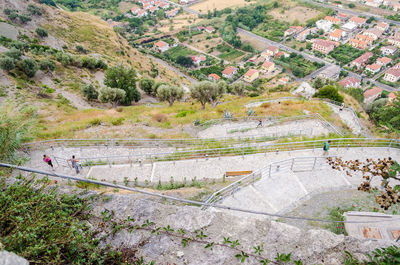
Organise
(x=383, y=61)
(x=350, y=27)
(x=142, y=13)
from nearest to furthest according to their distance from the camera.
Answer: (x=383, y=61) → (x=350, y=27) → (x=142, y=13)

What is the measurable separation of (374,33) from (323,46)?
21030mm

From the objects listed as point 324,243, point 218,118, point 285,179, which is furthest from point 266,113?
point 324,243

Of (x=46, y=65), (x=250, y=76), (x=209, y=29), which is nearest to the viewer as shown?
(x=46, y=65)

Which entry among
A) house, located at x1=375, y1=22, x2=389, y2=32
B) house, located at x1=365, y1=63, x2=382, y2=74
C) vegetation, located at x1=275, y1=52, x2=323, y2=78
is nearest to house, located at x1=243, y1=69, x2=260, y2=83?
vegetation, located at x1=275, y1=52, x2=323, y2=78

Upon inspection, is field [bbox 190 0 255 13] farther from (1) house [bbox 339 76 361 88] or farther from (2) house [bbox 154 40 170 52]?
(1) house [bbox 339 76 361 88]

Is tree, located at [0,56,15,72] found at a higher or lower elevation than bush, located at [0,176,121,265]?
lower

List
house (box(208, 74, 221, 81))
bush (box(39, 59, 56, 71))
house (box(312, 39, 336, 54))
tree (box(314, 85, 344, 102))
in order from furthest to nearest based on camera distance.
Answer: house (box(312, 39, 336, 54)), house (box(208, 74, 221, 81)), bush (box(39, 59, 56, 71)), tree (box(314, 85, 344, 102))

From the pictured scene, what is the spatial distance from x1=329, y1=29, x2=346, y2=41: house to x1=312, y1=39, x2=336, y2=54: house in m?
5.94

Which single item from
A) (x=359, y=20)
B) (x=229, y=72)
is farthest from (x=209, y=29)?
(x=359, y=20)

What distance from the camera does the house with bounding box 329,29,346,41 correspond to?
94.6 m

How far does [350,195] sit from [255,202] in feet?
12.2

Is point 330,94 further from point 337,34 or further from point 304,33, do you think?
point 337,34

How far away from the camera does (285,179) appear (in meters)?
11.2

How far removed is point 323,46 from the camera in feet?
288
